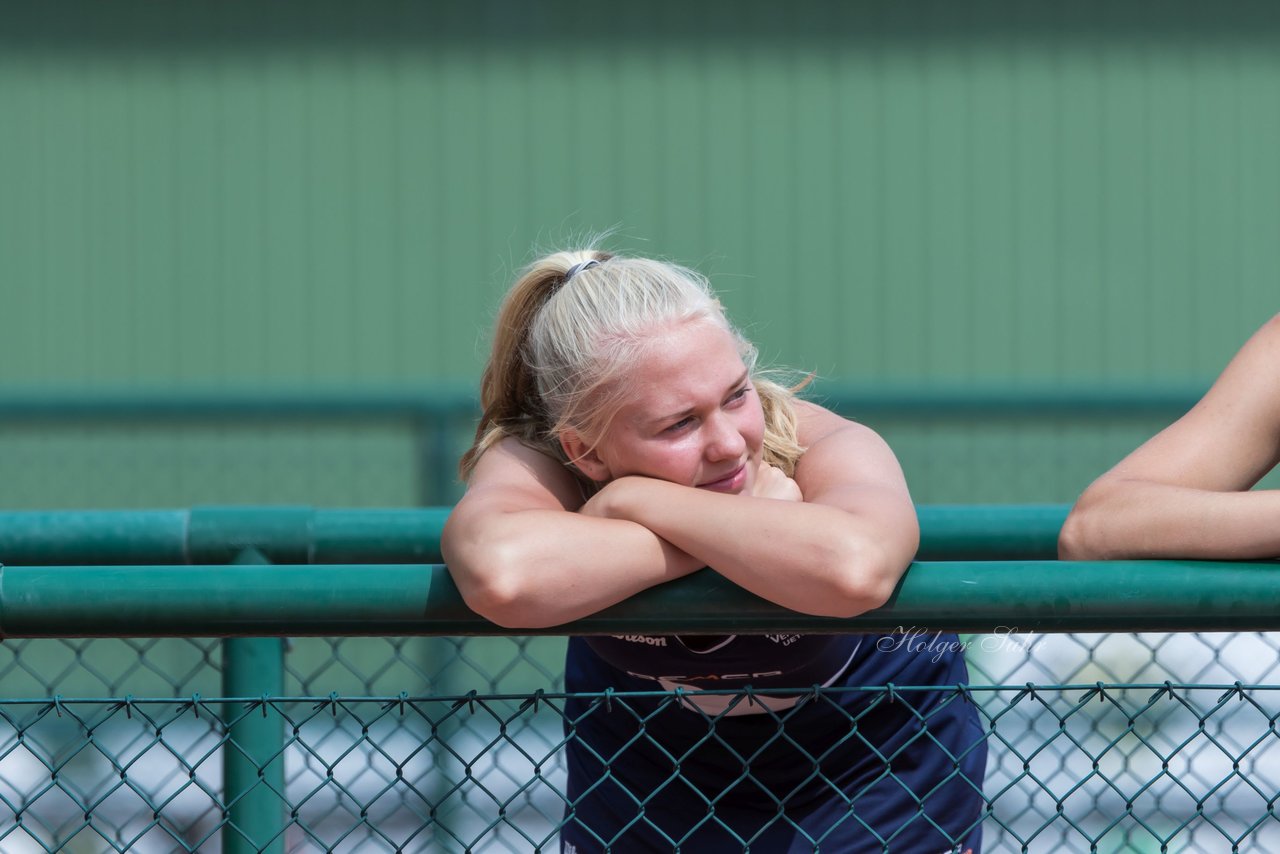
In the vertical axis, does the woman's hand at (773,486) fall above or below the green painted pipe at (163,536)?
above

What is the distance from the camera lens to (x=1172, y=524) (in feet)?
5.80

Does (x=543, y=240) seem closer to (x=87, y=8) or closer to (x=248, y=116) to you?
(x=248, y=116)

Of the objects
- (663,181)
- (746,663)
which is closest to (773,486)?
(746,663)

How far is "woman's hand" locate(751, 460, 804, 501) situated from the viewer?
76.9 inches

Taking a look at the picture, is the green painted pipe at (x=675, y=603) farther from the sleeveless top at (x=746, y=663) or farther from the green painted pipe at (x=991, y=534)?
the green painted pipe at (x=991, y=534)

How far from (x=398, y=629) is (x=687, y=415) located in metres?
0.48

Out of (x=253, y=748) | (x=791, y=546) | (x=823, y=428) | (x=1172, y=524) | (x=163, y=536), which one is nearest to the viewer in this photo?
(x=791, y=546)

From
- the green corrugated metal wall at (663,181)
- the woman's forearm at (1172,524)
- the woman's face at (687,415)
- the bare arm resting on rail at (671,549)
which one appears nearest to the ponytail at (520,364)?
the woman's face at (687,415)

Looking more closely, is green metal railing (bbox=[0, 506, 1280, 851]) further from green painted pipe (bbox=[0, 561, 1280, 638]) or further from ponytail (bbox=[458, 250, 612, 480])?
ponytail (bbox=[458, 250, 612, 480])

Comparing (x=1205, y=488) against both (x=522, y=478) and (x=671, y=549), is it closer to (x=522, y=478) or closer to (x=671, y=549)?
(x=671, y=549)

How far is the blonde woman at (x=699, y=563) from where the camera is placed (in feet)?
5.36

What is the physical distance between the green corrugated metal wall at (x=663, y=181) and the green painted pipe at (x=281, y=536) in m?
3.24

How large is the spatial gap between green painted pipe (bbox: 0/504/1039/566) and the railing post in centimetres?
26

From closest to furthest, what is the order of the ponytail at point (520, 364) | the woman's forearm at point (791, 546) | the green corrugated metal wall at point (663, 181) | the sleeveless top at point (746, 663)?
the woman's forearm at point (791, 546) < the sleeveless top at point (746, 663) < the ponytail at point (520, 364) < the green corrugated metal wall at point (663, 181)
